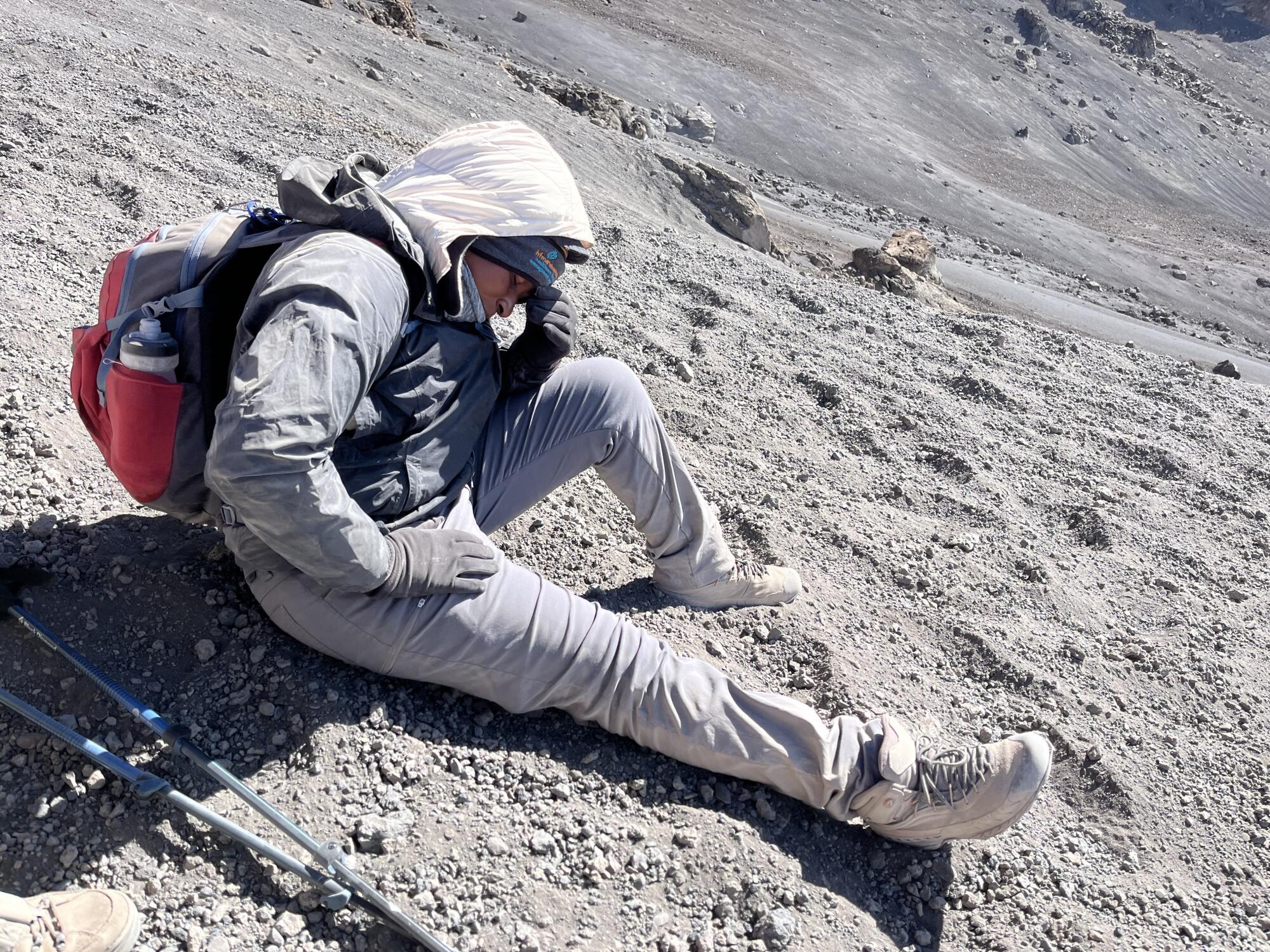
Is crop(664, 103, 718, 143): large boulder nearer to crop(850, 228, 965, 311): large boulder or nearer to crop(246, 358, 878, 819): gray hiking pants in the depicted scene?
crop(850, 228, 965, 311): large boulder

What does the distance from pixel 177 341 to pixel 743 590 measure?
6.43ft

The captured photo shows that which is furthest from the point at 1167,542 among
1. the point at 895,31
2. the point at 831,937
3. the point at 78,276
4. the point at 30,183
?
the point at 895,31

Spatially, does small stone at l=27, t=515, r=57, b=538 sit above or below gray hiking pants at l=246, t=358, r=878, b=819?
below

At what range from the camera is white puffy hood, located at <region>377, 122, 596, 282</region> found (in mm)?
2379

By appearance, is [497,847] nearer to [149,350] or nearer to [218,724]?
[218,724]

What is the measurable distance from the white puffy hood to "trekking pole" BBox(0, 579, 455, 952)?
1.26 metres

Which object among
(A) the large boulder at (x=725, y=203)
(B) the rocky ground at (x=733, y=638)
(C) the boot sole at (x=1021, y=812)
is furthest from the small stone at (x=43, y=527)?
(A) the large boulder at (x=725, y=203)

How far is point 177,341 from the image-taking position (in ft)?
7.47

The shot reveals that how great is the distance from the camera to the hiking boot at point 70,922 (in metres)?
1.81

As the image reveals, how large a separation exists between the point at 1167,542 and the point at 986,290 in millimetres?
10863

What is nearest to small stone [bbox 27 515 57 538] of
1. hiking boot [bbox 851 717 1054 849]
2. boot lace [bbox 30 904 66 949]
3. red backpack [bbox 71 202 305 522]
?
red backpack [bbox 71 202 305 522]

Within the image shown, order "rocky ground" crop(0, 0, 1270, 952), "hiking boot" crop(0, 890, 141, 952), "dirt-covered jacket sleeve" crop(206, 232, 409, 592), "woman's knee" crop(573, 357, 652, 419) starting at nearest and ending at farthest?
"hiking boot" crop(0, 890, 141, 952) < "dirt-covered jacket sleeve" crop(206, 232, 409, 592) < "rocky ground" crop(0, 0, 1270, 952) < "woman's knee" crop(573, 357, 652, 419)

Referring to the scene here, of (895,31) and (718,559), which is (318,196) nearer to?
(718,559)

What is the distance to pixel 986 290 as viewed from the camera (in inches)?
571
